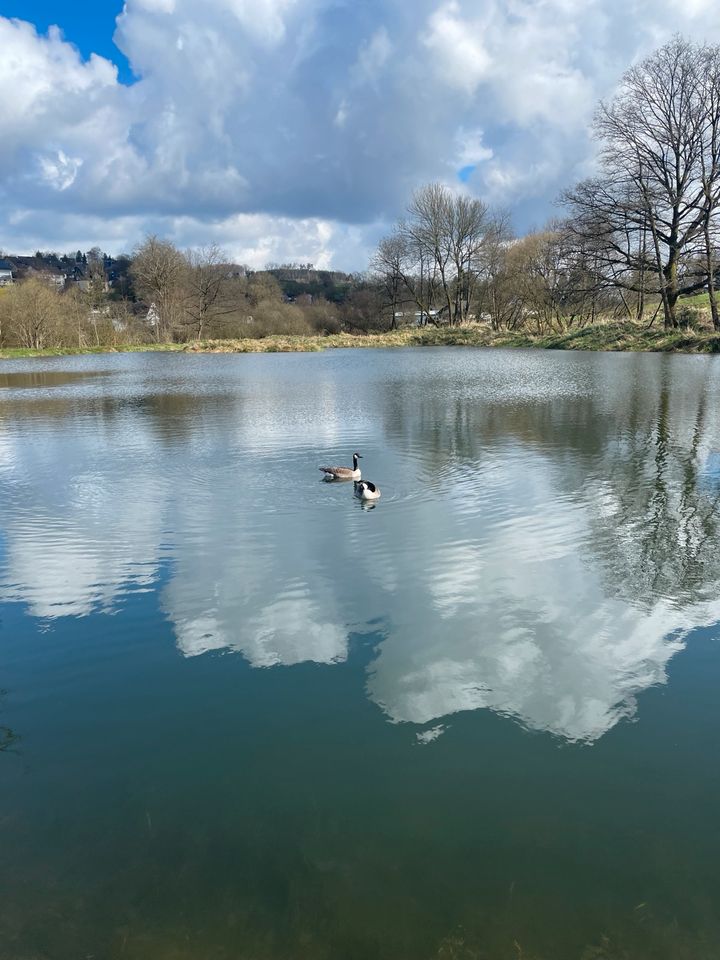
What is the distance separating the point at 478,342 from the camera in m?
47.6

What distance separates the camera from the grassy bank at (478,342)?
3016 cm

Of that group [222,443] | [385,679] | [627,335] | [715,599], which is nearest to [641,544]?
[715,599]

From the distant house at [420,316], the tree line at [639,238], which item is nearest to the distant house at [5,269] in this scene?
the distant house at [420,316]

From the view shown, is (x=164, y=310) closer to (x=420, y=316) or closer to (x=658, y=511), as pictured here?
(x=420, y=316)

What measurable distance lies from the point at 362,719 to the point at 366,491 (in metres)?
4.76

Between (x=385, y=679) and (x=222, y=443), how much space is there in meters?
8.93

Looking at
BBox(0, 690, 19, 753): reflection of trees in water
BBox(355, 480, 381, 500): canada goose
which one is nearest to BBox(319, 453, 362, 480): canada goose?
BBox(355, 480, 381, 500): canada goose

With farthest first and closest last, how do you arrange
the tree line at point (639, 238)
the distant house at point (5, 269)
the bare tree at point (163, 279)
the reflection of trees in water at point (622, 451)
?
the distant house at point (5, 269)
the bare tree at point (163, 279)
the tree line at point (639, 238)
the reflection of trees in water at point (622, 451)

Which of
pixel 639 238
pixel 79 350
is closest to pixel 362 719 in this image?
pixel 639 238

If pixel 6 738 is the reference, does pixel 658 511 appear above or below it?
above

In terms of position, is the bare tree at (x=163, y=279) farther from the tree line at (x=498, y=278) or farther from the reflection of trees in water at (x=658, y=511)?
the reflection of trees in water at (x=658, y=511)

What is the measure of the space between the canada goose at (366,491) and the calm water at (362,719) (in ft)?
0.75

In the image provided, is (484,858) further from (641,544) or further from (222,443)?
(222,443)

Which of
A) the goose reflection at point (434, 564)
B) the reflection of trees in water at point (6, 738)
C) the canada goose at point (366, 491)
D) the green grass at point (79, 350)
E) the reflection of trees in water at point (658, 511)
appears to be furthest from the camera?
the green grass at point (79, 350)
